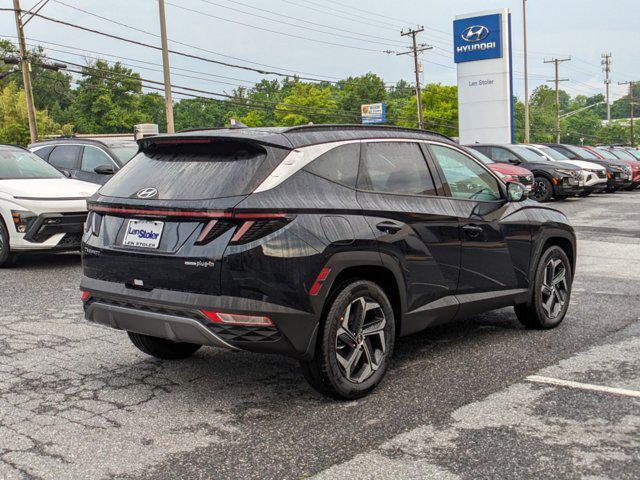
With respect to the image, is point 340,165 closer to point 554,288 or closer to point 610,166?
point 554,288

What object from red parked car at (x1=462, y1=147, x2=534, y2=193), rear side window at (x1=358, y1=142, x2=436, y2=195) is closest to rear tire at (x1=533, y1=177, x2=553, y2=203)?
red parked car at (x1=462, y1=147, x2=534, y2=193)

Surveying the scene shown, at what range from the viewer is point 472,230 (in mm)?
5504

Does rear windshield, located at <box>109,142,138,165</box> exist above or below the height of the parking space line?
above

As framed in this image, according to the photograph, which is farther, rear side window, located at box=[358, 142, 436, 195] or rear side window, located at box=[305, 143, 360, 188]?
rear side window, located at box=[358, 142, 436, 195]

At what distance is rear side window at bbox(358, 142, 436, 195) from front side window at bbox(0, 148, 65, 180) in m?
7.50

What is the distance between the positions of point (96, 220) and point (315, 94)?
9925cm

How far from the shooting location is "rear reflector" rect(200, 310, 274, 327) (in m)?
4.09

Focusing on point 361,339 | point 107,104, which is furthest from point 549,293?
point 107,104

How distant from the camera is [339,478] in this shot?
11.2 ft

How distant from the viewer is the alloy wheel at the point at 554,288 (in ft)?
20.9

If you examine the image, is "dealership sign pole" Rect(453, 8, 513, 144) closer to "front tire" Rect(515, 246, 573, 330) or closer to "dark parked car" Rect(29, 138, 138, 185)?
"dark parked car" Rect(29, 138, 138, 185)

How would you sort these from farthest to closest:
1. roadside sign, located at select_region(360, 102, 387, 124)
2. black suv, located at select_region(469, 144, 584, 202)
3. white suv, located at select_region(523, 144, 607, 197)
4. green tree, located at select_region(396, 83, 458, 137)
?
green tree, located at select_region(396, 83, 458, 137), roadside sign, located at select_region(360, 102, 387, 124), white suv, located at select_region(523, 144, 607, 197), black suv, located at select_region(469, 144, 584, 202)

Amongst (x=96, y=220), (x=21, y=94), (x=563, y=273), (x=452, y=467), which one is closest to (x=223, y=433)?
(x=452, y=467)

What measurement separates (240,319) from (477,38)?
36839mm
